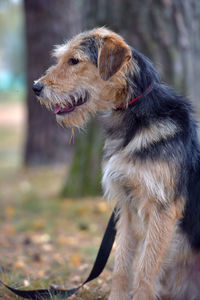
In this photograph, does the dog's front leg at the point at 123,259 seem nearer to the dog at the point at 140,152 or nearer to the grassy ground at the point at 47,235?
the dog at the point at 140,152

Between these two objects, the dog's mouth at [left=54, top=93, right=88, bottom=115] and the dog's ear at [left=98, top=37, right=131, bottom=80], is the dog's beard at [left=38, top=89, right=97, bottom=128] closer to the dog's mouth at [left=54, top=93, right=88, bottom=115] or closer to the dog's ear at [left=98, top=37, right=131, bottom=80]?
the dog's mouth at [left=54, top=93, right=88, bottom=115]

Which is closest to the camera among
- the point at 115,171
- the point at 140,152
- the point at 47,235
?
the point at 140,152

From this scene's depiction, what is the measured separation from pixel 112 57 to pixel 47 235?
4.19 meters

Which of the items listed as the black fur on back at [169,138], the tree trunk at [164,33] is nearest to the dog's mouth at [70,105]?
the black fur on back at [169,138]

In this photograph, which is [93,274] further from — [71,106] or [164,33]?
[164,33]

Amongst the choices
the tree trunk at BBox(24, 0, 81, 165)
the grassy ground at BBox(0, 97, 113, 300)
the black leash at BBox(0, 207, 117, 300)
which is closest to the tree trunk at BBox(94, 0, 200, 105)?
the grassy ground at BBox(0, 97, 113, 300)

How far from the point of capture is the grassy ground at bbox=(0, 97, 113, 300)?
496 centimetres

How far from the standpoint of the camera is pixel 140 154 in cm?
376

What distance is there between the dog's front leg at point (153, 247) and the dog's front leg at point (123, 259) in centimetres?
29

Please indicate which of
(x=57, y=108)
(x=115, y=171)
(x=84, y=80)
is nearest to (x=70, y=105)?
(x=57, y=108)

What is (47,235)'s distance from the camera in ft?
23.9

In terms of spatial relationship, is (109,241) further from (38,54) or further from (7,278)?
(38,54)

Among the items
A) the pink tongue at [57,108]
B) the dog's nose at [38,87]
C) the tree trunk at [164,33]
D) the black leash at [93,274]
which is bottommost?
the black leash at [93,274]

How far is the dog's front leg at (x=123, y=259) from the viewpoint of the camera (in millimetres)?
4084
